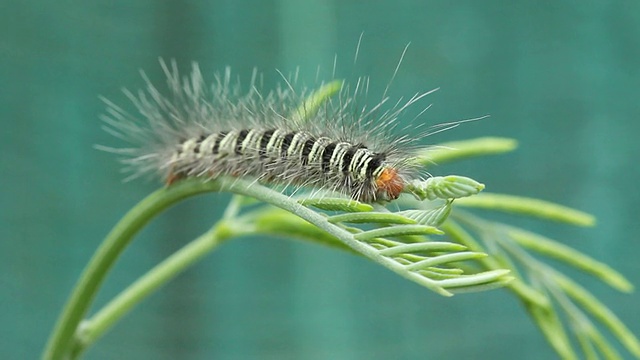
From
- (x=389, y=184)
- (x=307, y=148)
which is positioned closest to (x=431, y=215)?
(x=389, y=184)

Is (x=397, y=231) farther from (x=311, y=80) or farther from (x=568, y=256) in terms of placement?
(x=311, y=80)

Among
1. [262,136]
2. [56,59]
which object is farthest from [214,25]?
[262,136]

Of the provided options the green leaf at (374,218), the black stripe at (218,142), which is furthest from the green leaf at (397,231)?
the black stripe at (218,142)

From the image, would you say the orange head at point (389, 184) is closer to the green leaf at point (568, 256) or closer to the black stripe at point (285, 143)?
the black stripe at point (285, 143)

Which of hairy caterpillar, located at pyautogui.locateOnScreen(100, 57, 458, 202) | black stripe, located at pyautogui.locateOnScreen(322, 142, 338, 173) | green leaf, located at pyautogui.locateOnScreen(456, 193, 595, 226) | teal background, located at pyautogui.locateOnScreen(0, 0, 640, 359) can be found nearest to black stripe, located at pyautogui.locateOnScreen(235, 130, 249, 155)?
hairy caterpillar, located at pyautogui.locateOnScreen(100, 57, 458, 202)

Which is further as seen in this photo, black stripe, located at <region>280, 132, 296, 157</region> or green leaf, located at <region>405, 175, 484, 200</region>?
black stripe, located at <region>280, 132, 296, 157</region>

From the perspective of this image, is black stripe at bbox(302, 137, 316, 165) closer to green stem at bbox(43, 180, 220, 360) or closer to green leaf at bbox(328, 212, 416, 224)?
green stem at bbox(43, 180, 220, 360)
